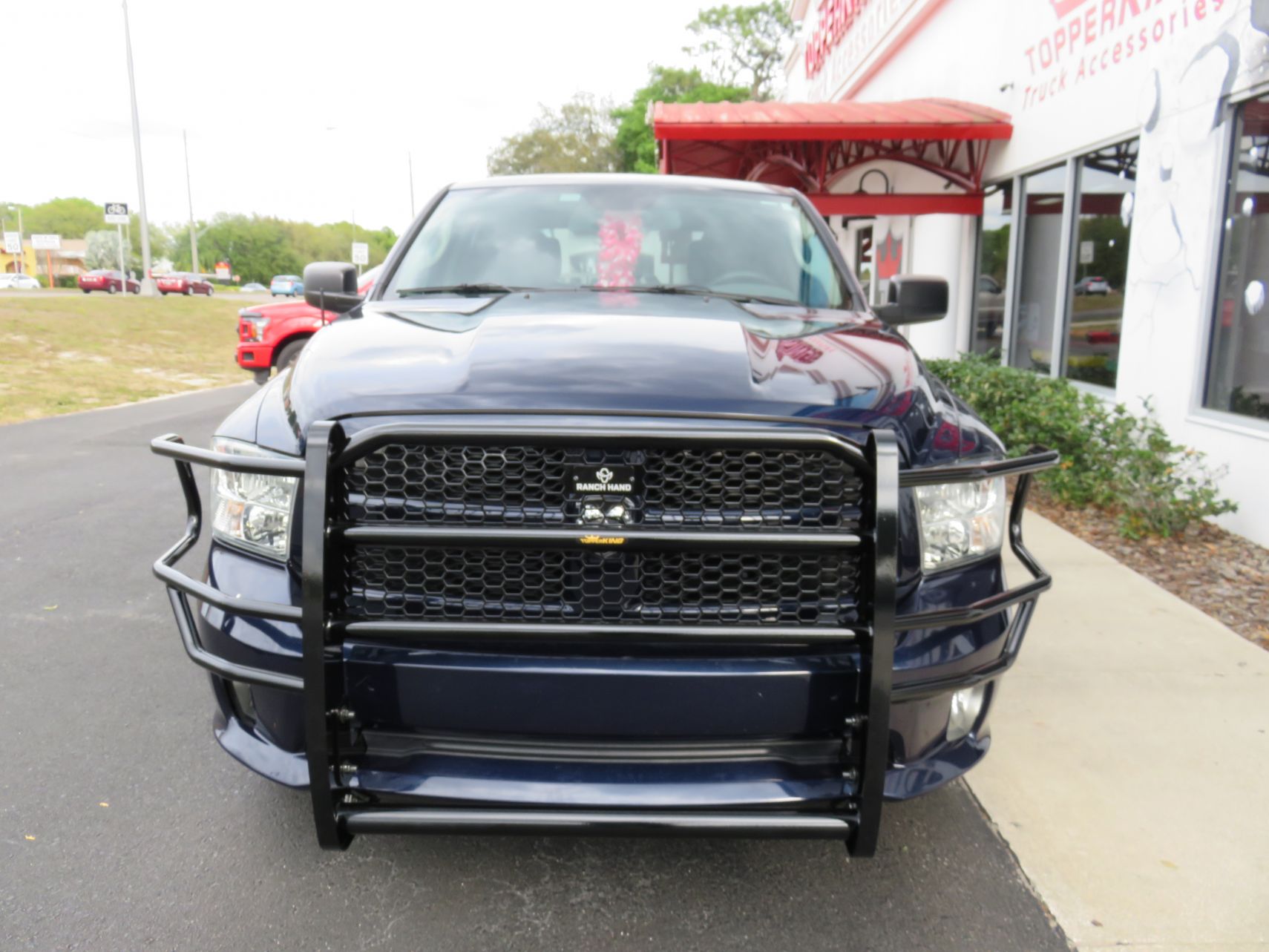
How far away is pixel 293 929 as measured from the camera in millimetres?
2359

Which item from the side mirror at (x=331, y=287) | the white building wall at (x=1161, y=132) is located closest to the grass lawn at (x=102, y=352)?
the side mirror at (x=331, y=287)

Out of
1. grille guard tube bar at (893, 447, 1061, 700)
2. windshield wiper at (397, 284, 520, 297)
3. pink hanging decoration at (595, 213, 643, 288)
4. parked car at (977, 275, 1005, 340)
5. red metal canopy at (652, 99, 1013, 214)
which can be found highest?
red metal canopy at (652, 99, 1013, 214)

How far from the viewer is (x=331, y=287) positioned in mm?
4016

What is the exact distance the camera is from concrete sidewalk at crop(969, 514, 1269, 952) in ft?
8.16

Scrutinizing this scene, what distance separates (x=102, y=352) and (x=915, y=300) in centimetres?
1930

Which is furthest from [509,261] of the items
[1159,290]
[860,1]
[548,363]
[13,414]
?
[860,1]

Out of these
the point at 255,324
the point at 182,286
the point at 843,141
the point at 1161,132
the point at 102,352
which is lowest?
the point at 102,352

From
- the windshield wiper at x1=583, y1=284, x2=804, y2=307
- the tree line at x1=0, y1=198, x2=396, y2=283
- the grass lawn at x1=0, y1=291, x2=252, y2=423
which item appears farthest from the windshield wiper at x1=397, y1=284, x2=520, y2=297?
the tree line at x1=0, y1=198, x2=396, y2=283

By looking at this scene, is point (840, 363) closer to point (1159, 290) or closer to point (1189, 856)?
point (1189, 856)

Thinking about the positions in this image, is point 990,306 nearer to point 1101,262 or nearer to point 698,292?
point 1101,262

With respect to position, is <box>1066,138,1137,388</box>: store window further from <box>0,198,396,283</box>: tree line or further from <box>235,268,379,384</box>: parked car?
<box>0,198,396,283</box>: tree line

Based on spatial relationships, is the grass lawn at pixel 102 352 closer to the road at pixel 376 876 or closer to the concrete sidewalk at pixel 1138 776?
the road at pixel 376 876

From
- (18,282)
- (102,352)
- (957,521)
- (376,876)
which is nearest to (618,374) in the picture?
(957,521)

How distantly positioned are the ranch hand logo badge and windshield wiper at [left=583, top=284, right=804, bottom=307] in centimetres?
138
